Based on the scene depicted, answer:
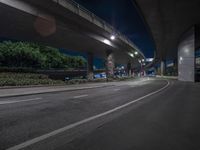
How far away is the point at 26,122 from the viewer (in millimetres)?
5109

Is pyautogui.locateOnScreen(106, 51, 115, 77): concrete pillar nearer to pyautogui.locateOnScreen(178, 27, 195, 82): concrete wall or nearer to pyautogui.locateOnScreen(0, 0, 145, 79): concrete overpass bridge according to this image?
pyautogui.locateOnScreen(0, 0, 145, 79): concrete overpass bridge

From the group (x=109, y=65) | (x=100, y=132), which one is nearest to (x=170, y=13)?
(x=109, y=65)

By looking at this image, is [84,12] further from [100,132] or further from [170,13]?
[100,132]

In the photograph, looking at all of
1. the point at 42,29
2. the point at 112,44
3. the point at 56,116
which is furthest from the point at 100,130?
the point at 112,44

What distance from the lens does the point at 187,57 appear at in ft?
109

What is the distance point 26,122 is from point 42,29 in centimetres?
1856

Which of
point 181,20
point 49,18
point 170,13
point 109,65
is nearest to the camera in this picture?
point 49,18

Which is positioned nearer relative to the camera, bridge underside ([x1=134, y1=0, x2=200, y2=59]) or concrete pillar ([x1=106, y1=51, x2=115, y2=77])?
bridge underside ([x1=134, y1=0, x2=200, y2=59])

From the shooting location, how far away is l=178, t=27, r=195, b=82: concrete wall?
3147cm

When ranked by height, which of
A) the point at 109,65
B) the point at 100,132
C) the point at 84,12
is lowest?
the point at 100,132

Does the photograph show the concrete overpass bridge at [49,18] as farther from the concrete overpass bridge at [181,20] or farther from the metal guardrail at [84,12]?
the concrete overpass bridge at [181,20]

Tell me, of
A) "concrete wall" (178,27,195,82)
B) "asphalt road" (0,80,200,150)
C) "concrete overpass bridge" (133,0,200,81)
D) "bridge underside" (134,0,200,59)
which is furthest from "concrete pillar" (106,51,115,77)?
"asphalt road" (0,80,200,150)

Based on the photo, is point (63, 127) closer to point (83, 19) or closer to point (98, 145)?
point (98, 145)

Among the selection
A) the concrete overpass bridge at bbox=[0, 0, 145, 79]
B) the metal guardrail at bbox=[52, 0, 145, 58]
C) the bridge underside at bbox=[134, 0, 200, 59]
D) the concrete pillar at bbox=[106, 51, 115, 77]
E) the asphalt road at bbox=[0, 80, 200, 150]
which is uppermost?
the bridge underside at bbox=[134, 0, 200, 59]
